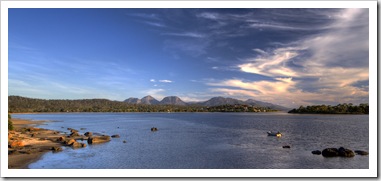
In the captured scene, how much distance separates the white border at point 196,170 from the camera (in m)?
13.2

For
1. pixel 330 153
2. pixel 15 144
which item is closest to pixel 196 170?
pixel 330 153

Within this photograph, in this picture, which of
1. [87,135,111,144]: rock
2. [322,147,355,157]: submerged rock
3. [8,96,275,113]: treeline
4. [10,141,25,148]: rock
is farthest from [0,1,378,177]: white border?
[8,96,275,113]: treeline

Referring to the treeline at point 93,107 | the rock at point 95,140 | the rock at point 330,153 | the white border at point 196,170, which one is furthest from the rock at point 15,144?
the treeline at point 93,107

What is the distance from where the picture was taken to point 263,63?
20.9 metres

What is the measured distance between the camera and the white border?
13.2 meters

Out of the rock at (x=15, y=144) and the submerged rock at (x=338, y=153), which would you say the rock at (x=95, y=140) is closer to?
the rock at (x=15, y=144)

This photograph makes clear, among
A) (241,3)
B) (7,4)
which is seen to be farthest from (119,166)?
(241,3)

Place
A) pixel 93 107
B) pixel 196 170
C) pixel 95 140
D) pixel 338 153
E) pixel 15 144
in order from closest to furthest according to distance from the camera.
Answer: pixel 196 170, pixel 338 153, pixel 15 144, pixel 95 140, pixel 93 107

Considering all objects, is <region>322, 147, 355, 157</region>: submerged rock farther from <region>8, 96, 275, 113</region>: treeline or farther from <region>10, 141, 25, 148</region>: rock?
<region>8, 96, 275, 113</region>: treeline

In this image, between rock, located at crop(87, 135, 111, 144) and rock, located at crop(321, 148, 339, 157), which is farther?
rock, located at crop(87, 135, 111, 144)

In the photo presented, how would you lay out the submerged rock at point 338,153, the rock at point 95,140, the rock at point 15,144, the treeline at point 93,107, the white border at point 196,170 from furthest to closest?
1. the treeline at point 93,107
2. the rock at point 95,140
3. the rock at point 15,144
4. the submerged rock at point 338,153
5. the white border at point 196,170

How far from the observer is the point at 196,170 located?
13.3m

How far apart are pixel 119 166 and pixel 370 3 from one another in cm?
1554

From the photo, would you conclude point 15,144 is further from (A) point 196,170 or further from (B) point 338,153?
(B) point 338,153
